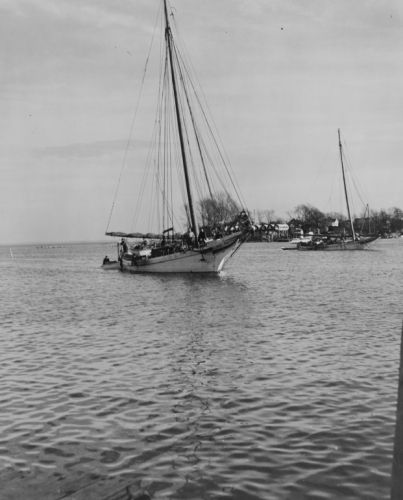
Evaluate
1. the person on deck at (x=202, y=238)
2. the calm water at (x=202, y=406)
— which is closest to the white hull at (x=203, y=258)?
the person on deck at (x=202, y=238)

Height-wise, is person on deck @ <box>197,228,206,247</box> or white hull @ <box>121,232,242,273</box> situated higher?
person on deck @ <box>197,228,206,247</box>

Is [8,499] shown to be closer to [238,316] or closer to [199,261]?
[238,316]

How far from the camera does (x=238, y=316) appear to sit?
25.6 metres

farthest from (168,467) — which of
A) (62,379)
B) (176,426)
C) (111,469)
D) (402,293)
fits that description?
(402,293)

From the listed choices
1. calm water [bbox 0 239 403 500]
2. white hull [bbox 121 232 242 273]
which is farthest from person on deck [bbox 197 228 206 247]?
calm water [bbox 0 239 403 500]

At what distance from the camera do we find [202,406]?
38.8 ft

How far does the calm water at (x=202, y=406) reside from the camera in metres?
8.26

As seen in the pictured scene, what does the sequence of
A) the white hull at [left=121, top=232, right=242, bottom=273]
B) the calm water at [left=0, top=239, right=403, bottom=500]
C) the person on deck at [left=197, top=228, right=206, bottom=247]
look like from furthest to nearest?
the person on deck at [left=197, top=228, right=206, bottom=247], the white hull at [left=121, top=232, right=242, bottom=273], the calm water at [left=0, top=239, right=403, bottom=500]

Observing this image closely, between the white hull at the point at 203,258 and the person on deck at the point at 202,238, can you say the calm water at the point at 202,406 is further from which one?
the person on deck at the point at 202,238

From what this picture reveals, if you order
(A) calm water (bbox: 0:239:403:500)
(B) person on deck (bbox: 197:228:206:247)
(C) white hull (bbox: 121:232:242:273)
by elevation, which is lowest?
(A) calm water (bbox: 0:239:403:500)

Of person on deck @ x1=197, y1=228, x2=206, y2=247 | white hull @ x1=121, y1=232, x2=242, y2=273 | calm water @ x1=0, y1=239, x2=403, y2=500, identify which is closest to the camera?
calm water @ x1=0, y1=239, x2=403, y2=500

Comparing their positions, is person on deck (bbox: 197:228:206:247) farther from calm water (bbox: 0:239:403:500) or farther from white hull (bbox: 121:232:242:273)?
calm water (bbox: 0:239:403:500)

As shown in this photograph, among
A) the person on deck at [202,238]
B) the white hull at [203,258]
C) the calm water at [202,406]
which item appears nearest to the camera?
the calm water at [202,406]

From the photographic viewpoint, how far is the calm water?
325 inches
